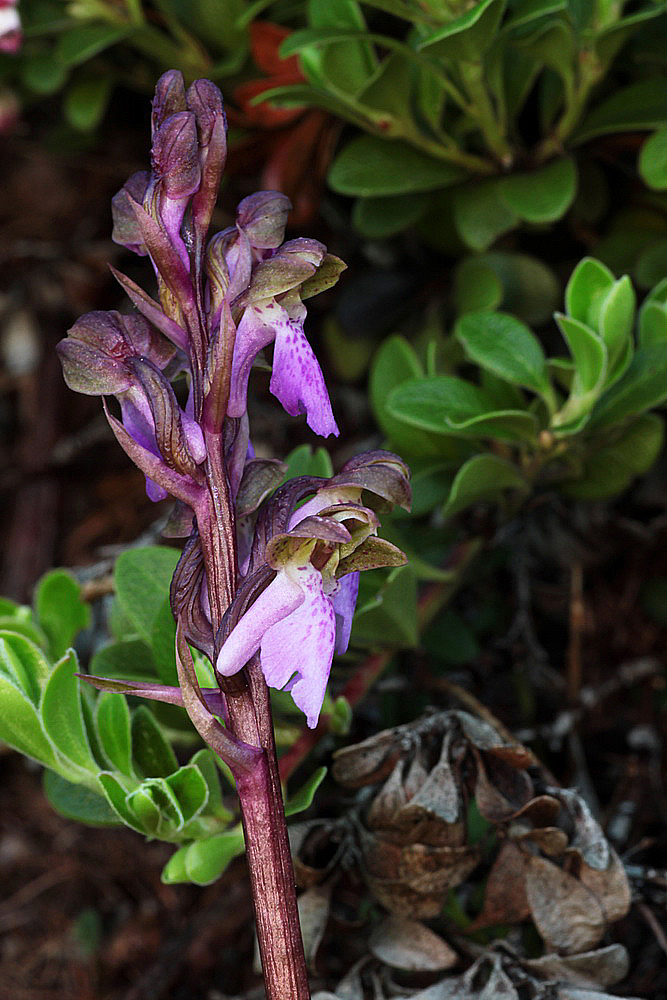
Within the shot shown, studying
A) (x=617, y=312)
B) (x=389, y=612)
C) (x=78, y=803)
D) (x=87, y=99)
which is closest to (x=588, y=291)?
(x=617, y=312)

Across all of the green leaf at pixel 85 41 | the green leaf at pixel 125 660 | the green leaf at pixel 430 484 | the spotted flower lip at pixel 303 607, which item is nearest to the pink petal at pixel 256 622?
the spotted flower lip at pixel 303 607

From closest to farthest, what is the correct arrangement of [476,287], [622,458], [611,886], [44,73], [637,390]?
[611,886] < [637,390] < [622,458] < [476,287] < [44,73]

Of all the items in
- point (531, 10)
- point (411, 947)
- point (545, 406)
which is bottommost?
point (411, 947)

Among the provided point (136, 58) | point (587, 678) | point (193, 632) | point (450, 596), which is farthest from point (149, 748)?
point (136, 58)

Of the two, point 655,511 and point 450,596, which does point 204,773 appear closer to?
point 450,596

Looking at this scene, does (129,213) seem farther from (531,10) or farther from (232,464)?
(531,10)

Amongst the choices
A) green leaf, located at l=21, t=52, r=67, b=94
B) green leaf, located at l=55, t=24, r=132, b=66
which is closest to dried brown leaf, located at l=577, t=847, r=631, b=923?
green leaf, located at l=55, t=24, r=132, b=66

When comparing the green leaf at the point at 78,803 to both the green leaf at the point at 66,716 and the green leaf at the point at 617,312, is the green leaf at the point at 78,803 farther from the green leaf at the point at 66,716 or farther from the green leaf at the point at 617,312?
the green leaf at the point at 617,312
